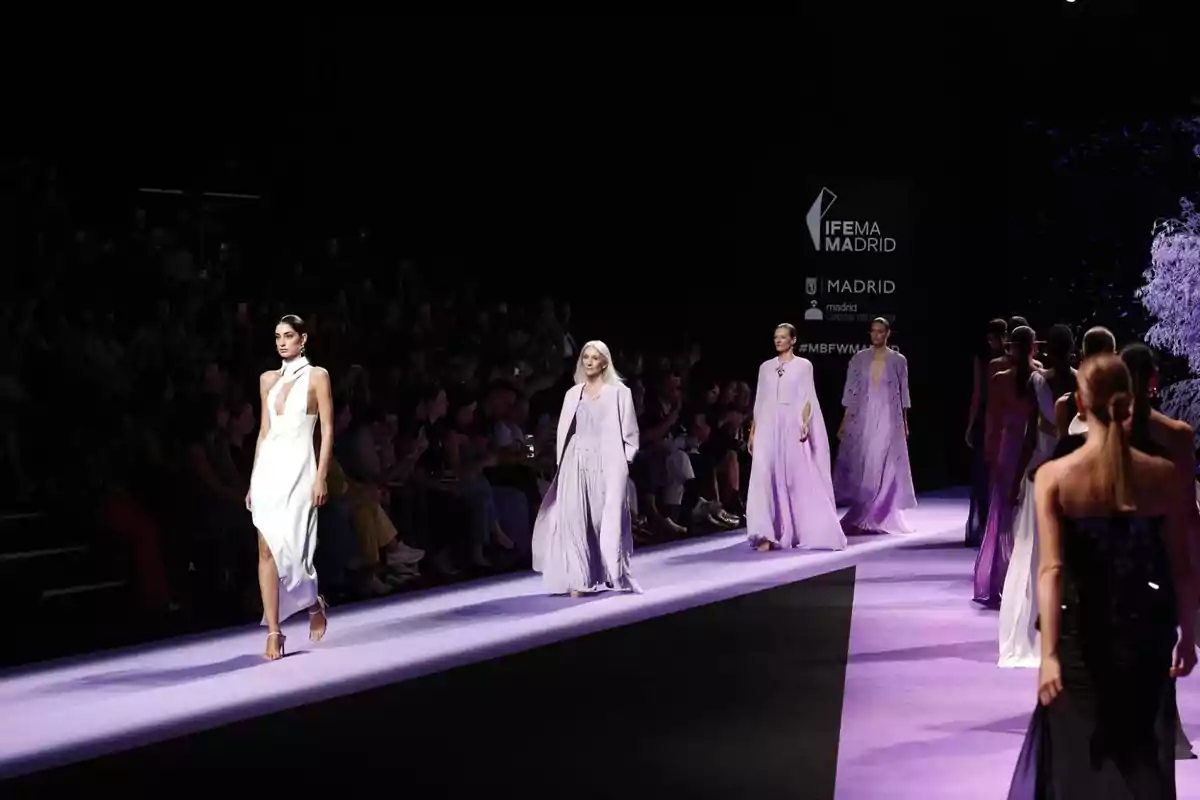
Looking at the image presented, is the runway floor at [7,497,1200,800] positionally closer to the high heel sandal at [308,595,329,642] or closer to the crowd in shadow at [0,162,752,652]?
the high heel sandal at [308,595,329,642]

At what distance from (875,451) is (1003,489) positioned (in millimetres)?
5142

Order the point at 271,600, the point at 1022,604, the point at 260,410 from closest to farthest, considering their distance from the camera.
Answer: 1. the point at 1022,604
2. the point at 271,600
3. the point at 260,410

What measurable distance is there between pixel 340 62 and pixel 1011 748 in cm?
1058

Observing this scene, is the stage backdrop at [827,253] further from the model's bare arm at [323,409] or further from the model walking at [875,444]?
the model's bare arm at [323,409]

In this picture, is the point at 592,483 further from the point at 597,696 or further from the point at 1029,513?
the point at 597,696

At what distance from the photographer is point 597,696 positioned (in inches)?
282

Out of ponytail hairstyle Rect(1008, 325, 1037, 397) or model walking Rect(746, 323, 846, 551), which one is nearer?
ponytail hairstyle Rect(1008, 325, 1037, 397)

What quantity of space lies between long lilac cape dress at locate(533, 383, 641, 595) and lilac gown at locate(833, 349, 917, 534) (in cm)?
429

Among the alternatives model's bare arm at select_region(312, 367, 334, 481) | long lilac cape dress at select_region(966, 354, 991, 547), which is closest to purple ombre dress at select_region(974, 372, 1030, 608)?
long lilac cape dress at select_region(966, 354, 991, 547)

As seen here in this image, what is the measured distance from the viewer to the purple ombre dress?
930cm

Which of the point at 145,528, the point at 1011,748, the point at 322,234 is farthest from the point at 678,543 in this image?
the point at 1011,748

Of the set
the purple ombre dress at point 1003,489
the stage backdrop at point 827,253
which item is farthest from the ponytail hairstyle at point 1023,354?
the stage backdrop at point 827,253

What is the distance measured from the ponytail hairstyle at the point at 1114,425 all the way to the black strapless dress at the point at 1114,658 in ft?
0.21

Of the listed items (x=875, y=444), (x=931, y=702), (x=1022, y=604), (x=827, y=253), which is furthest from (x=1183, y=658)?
(x=827, y=253)
